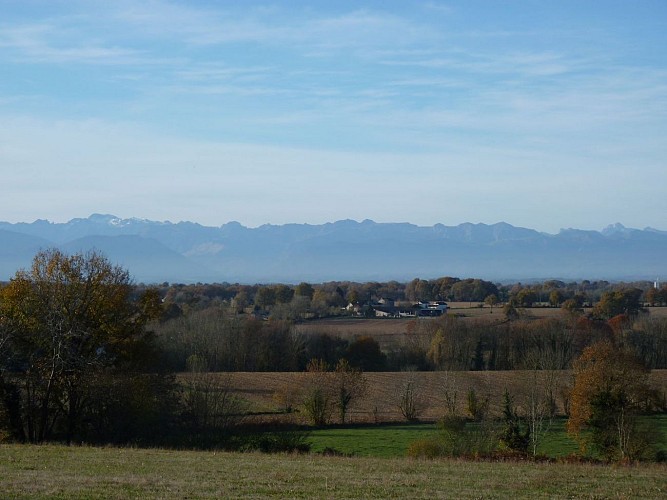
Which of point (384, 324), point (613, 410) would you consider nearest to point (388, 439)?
point (613, 410)

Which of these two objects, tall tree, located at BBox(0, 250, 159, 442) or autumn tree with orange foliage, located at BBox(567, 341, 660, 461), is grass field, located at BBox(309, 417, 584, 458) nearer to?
autumn tree with orange foliage, located at BBox(567, 341, 660, 461)

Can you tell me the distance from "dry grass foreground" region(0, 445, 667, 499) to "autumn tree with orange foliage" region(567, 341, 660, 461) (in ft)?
25.4

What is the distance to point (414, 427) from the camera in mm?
39000

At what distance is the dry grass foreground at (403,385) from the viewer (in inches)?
1663

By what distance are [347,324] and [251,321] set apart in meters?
21.6

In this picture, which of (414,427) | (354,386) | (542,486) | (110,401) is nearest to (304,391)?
(354,386)

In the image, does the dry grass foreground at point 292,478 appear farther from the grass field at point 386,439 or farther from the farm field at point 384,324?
the farm field at point 384,324

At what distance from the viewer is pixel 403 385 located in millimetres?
45781

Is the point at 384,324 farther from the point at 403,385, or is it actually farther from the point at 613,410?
the point at 613,410

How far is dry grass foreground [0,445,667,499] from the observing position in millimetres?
14086

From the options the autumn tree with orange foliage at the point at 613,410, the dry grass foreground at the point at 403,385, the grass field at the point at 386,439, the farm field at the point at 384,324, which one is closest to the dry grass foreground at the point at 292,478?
the autumn tree with orange foliage at the point at 613,410

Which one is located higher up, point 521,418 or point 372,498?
point 372,498

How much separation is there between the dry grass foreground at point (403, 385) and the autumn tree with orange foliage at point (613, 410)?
6885 mm

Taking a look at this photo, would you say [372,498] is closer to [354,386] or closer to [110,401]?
[110,401]
